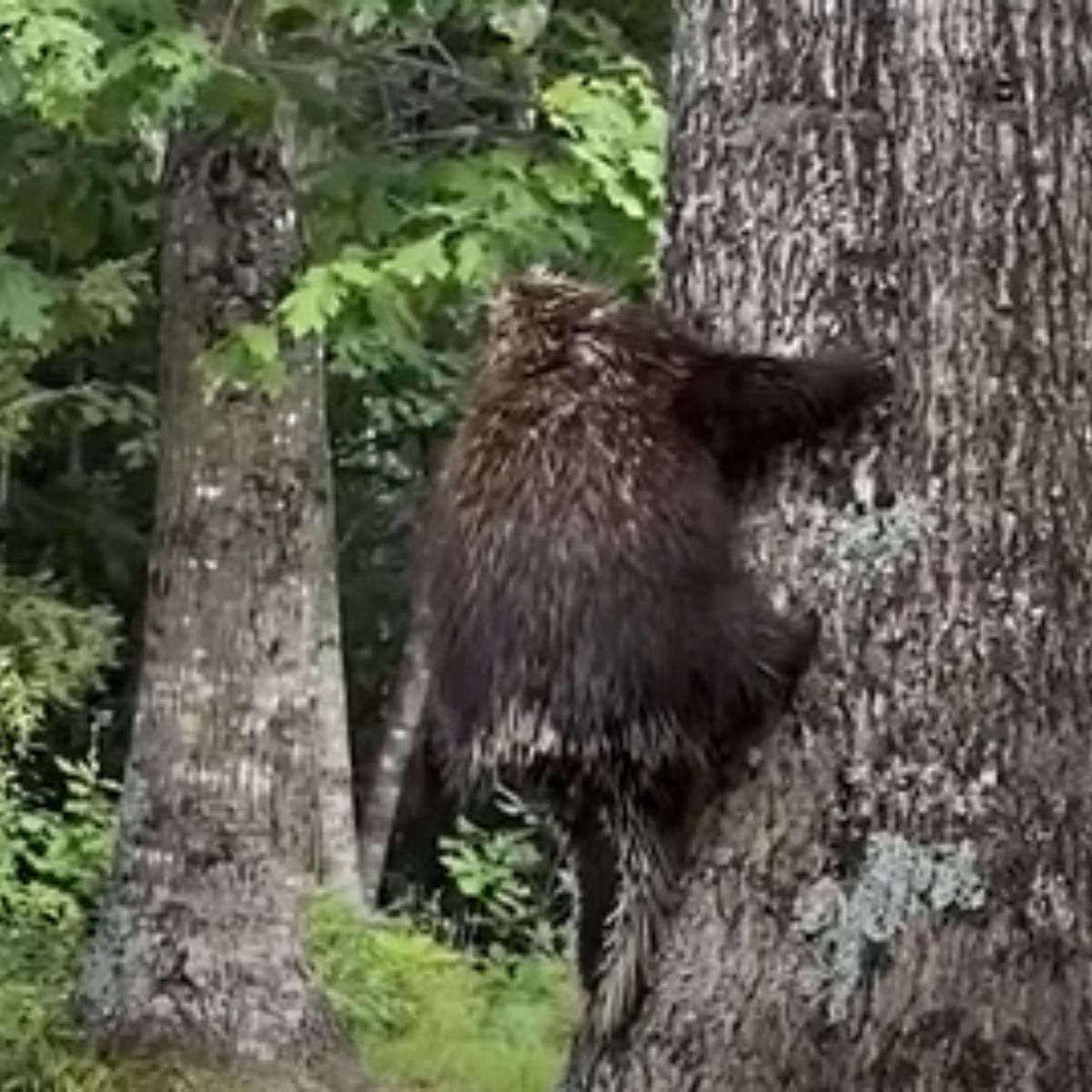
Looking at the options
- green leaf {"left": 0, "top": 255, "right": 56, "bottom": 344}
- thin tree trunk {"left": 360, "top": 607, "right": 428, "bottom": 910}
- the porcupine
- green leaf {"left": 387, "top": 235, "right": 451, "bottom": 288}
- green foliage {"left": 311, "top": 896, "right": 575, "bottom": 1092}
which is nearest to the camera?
the porcupine

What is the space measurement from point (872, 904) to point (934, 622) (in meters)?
0.30

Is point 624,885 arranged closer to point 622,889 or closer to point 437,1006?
point 622,889

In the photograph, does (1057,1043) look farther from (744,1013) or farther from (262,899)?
(262,899)

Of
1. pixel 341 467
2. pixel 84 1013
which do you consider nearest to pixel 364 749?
pixel 341 467

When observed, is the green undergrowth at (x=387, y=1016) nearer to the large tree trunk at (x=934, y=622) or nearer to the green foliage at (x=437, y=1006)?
the green foliage at (x=437, y=1006)

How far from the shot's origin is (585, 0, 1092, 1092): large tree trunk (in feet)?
8.68

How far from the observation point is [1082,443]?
269 cm

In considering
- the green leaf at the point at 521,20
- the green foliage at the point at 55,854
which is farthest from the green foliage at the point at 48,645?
the green leaf at the point at 521,20

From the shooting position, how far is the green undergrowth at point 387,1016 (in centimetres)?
612

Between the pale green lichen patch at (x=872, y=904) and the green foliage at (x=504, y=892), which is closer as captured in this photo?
the pale green lichen patch at (x=872, y=904)

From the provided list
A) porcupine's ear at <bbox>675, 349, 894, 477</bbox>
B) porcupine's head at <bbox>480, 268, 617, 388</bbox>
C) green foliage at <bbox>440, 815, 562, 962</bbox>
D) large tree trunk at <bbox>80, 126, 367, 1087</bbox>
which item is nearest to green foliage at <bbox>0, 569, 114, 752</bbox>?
green foliage at <bbox>440, 815, 562, 962</bbox>

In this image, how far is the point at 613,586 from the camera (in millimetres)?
2555

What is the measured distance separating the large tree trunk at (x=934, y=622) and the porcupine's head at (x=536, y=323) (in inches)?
9.3

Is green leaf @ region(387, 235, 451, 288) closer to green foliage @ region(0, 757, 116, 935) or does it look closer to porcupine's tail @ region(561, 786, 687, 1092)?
porcupine's tail @ region(561, 786, 687, 1092)
